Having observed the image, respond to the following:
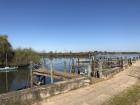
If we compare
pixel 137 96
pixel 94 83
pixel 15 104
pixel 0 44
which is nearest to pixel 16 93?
pixel 15 104

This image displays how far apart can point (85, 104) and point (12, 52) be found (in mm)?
77279

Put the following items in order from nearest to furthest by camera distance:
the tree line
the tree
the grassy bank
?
the grassy bank
the tree line
the tree

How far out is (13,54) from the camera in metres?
85.9

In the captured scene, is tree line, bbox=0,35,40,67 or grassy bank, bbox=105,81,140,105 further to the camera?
tree line, bbox=0,35,40,67

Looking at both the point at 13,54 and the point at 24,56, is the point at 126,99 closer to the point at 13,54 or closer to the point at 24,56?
the point at 13,54

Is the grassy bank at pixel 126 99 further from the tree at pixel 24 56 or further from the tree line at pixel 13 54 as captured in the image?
the tree at pixel 24 56

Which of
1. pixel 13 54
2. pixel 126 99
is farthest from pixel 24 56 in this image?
pixel 126 99

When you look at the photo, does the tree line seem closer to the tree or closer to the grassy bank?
the tree

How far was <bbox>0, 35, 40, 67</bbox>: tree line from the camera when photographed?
78.1m

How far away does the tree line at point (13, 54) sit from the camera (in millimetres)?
78062

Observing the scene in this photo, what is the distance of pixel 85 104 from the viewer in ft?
35.1

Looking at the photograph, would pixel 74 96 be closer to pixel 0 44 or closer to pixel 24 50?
pixel 0 44

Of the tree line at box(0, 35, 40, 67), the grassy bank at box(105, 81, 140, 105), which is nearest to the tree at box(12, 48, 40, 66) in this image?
the tree line at box(0, 35, 40, 67)

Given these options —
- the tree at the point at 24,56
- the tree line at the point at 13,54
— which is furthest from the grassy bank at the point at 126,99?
the tree at the point at 24,56
